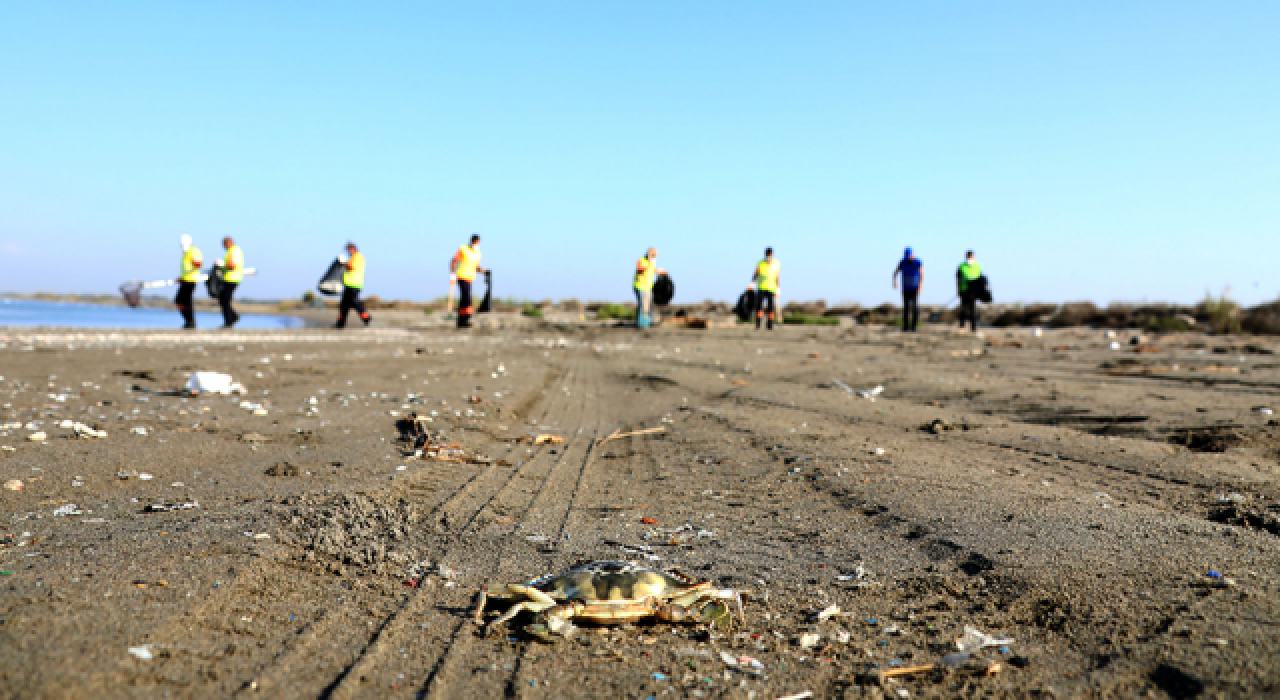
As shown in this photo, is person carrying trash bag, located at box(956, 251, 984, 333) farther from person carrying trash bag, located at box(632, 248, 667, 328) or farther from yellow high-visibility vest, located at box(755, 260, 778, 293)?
person carrying trash bag, located at box(632, 248, 667, 328)

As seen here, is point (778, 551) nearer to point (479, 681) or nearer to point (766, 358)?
point (479, 681)

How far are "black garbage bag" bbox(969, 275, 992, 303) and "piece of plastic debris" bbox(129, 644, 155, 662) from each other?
1832 cm

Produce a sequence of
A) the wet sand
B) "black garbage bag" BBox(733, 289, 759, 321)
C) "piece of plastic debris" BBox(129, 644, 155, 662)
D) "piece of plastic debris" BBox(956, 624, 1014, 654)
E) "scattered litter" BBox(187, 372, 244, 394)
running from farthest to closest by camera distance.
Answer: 1. "black garbage bag" BBox(733, 289, 759, 321)
2. "scattered litter" BBox(187, 372, 244, 394)
3. "piece of plastic debris" BBox(956, 624, 1014, 654)
4. the wet sand
5. "piece of plastic debris" BBox(129, 644, 155, 662)

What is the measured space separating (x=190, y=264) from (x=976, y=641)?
692 inches

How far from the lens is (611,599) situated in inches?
97.0

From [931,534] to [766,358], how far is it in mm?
8379

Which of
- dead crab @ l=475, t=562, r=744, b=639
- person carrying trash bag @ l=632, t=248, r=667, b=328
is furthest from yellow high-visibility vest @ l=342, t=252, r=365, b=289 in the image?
dead crab @ l=475, t=562, r=744, b=639

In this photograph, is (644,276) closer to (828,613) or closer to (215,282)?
(215,282)

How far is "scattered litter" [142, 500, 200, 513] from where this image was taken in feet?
11.5

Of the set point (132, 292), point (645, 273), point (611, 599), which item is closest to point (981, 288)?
point (645, 273)

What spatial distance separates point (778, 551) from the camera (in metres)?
3.38

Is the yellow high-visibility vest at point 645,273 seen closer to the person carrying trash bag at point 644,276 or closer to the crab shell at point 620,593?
the person carrying trash bag at point 644,276

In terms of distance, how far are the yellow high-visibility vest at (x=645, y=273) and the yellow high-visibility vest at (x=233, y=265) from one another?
349 inches

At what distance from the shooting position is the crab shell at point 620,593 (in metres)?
2.45
